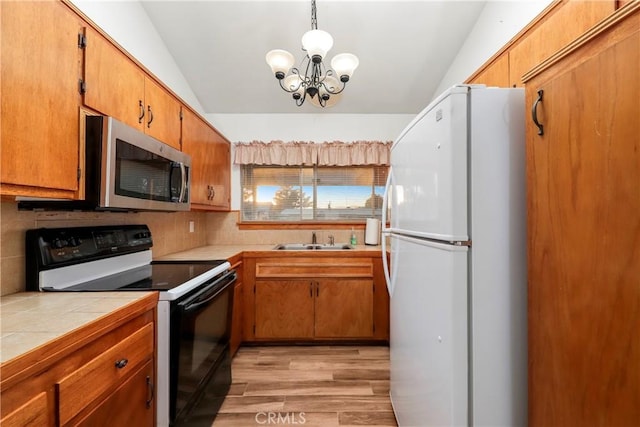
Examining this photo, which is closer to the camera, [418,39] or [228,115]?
[418,39]

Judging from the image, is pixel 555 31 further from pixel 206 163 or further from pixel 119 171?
pixel 206 163

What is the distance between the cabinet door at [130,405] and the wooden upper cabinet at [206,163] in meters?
1.42

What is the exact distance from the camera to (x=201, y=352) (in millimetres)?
1591

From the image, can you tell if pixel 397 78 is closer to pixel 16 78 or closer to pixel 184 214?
pixel 184 214

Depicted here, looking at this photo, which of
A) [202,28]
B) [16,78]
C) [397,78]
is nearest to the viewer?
[16,78]

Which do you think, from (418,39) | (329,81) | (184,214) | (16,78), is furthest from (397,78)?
(16,78)

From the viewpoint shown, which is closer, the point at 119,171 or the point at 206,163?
the point at 119,171

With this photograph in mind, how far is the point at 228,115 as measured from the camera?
11.1 feet

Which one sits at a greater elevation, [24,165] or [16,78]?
[16,78]

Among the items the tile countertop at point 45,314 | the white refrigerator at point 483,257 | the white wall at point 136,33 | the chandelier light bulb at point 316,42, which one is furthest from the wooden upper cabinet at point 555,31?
the white wall at point 136,33

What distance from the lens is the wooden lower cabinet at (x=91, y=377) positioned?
0.69 m

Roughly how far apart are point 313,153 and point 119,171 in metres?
2.20

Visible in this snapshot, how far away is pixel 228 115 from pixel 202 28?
102 centimetres

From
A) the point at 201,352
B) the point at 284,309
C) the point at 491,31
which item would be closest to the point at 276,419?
the point at 201,352
